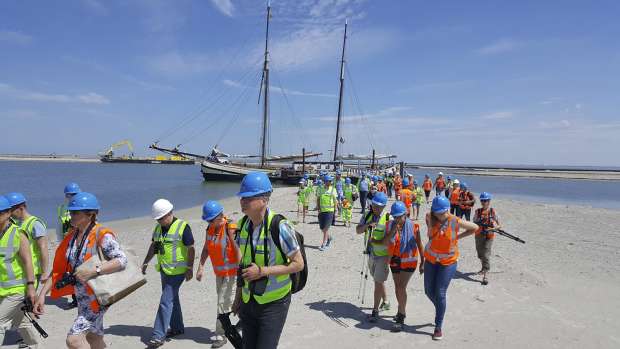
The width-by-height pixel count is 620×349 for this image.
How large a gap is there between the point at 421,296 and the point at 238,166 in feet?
147

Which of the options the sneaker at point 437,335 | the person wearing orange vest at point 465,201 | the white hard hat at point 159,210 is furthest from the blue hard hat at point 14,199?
the person wearing orange vest at point 465,201

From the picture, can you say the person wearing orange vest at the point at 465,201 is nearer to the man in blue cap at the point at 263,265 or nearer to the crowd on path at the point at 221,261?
the crowd on path at the point at 221,261

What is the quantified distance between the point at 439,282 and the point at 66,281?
404 cm

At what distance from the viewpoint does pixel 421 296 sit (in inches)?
249

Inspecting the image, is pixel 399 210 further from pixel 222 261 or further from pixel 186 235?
pixel 186 235

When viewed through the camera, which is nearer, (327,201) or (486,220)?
(486,220)

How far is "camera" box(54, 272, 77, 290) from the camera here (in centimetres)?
294

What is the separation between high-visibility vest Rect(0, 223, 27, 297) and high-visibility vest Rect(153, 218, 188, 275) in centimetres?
132

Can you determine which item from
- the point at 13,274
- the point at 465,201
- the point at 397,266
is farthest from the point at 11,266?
the point at 465,201

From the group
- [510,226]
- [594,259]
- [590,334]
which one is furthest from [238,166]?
[590,334]

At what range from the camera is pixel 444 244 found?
4621 mm

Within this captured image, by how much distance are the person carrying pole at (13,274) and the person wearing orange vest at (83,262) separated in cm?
80

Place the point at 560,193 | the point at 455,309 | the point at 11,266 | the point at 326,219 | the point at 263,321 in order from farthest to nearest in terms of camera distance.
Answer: the point at 560,193
the point at 326,219
the point at 455,309
the point at 11,266
the point at 263,321

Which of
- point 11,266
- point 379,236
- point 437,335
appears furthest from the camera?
point 379,236
